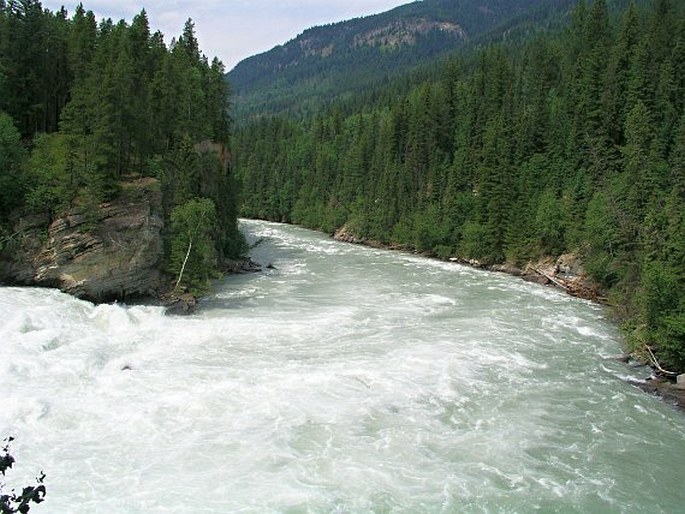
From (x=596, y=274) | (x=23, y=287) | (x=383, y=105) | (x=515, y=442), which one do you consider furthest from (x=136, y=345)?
(x=383, y=105)

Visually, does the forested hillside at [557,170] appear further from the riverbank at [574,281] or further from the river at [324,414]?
the river at [324,414]

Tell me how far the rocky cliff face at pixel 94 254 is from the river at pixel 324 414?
1643 mm

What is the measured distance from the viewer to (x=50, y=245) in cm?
3106

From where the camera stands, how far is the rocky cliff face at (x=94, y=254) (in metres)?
30.6

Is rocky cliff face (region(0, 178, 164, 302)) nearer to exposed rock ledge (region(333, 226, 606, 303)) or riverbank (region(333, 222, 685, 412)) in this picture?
riverbank (region(333, 222, 685, 412))

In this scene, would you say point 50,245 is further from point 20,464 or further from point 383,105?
point 383,105

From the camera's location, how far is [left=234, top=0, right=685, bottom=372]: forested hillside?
34.0 m

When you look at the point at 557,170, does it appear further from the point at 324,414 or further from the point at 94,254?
the point at 324,414

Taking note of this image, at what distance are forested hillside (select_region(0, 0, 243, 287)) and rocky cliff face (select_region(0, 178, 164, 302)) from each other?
38.3 inches

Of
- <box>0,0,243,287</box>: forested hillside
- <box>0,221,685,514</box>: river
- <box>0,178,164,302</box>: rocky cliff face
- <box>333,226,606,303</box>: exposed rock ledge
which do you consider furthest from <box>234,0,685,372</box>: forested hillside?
<box>0,178,164,302</box>: rocky cliff face

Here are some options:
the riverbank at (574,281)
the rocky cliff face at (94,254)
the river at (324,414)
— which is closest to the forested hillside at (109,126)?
the rocky cliff face at (94,254)

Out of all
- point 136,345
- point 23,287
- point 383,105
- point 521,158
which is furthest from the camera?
point 383,105

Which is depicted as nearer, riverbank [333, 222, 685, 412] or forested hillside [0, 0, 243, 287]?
riverbank [333, 222, 685, 412]

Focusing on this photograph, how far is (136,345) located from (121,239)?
370 inches
